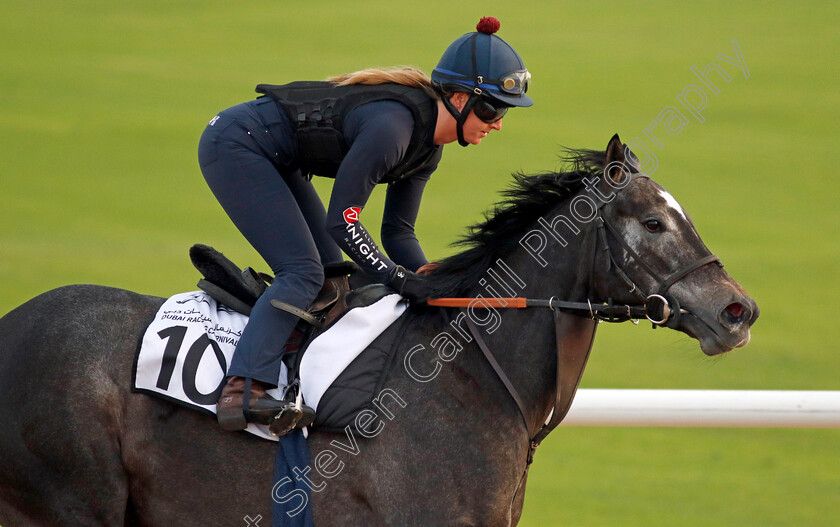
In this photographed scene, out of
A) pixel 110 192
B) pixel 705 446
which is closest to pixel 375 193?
pixel 110 192

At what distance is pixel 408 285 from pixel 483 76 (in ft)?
2.46

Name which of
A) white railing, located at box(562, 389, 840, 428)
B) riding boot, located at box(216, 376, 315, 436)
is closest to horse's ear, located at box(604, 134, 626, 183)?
riding boot, located at box(216, 376, 315, 436)

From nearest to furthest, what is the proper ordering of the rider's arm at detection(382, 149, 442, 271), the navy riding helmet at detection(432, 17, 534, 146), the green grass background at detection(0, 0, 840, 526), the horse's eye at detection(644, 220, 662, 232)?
the horse's eye at detection(644, 220, 662, 232) → the navy riding helmet at detection(432, 17, 534, 146) → the rider's arm at detection(382, 149, 442, 271) → the green grass background at detection(0, 0, 840, 526)

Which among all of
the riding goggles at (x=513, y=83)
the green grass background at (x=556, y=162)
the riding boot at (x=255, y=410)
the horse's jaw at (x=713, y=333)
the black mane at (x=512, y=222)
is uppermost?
the riding goggles at (x=513, y=83)

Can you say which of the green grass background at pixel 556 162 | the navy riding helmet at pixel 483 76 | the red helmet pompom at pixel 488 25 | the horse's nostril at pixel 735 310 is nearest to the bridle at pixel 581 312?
the horse's nostril at pixel 735 310

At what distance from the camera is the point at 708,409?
4.66 m

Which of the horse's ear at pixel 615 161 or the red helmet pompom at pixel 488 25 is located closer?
the horse's ear at pixel 615 161

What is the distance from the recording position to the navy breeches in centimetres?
314

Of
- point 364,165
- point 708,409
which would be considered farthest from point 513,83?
point 708,409

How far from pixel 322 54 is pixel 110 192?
181 inches

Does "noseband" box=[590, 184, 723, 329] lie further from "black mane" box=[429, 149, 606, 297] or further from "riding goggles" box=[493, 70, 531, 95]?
"riding goggles" box=[493, 70, 531, 95]

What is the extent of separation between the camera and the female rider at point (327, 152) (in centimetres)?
312

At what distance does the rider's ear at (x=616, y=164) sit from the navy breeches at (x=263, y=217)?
1020mm

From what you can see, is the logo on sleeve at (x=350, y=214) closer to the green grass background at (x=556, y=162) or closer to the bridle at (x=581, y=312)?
the bridle at (x=581, y=312)
